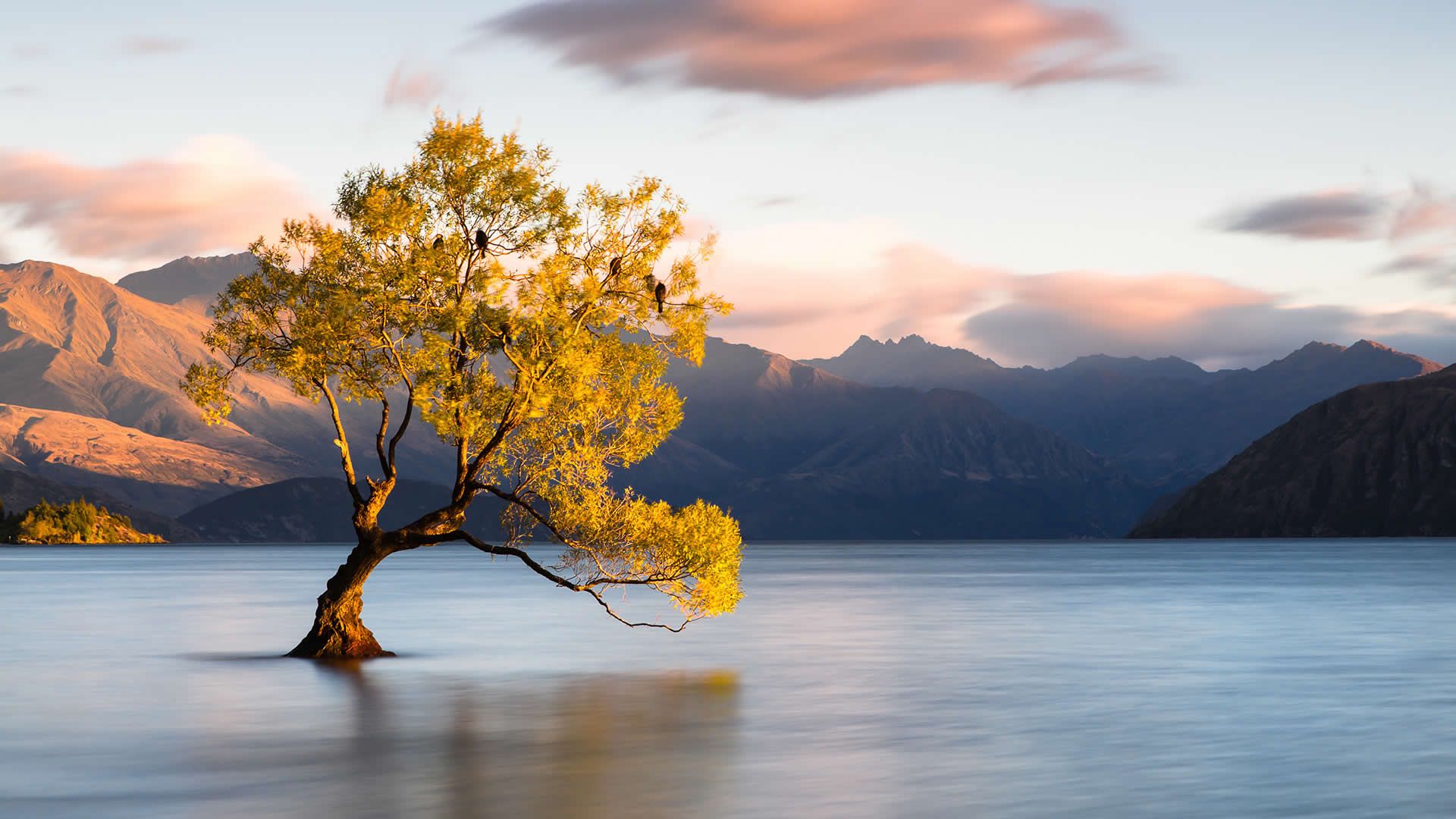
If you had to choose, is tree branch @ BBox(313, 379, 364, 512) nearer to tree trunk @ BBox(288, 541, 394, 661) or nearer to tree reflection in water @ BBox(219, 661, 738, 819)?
tree trunk @ BBox(288, 541, 394, 661)

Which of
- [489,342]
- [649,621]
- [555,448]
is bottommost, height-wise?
[649,621]

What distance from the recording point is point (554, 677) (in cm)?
6194

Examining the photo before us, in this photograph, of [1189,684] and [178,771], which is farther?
[1189,684]

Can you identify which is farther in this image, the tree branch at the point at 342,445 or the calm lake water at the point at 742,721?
the tree branch at the point at 342,445

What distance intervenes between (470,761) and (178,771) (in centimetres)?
646

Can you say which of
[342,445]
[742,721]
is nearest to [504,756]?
[742,721]

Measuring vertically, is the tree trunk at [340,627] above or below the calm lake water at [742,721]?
above

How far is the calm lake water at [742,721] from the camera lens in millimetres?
32656

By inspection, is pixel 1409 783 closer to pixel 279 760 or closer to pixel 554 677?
pixel 279 760

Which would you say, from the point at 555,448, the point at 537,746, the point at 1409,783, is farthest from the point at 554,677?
the point at 1409,783

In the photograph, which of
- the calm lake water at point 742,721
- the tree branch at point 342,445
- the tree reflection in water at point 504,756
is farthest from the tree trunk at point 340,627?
the tree reflection in water at point 504,756

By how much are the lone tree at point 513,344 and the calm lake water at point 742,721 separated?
542cm

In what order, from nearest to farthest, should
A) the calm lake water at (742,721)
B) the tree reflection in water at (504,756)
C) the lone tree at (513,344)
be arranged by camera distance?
the tree reflection in water at (504,756) < the calm lake water at (742,721) < the lone tree at (513,344)

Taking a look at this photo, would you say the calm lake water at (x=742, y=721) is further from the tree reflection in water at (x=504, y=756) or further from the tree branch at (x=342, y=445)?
the tree branch at (x=342, y=445)
